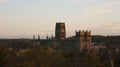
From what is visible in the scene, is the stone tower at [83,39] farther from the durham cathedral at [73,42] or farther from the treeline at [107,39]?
the treeline at [107,39]

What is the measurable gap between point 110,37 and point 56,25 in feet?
140

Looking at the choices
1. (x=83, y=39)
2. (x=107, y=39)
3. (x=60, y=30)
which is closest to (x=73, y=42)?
(x=83, y=39)

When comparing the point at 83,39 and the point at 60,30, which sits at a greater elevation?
the point at 60,30

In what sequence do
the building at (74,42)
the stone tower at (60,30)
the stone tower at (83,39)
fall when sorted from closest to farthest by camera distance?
the building at (74,42)
the stone tower at (83,39)
the stone tower at (60,30)

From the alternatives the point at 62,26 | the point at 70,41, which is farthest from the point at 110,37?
the point at 70,41

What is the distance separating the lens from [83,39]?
92.1m

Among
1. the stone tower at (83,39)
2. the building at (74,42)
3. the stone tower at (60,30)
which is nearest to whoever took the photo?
the building at (74,42)

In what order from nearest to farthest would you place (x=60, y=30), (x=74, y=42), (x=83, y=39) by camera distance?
(x=74, y=42) < (x=83, y=39) < (x=60, y=30)

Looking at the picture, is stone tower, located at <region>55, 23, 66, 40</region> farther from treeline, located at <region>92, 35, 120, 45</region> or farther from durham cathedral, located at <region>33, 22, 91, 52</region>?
treeline, located at <region>92, 35, 120, 45</region>

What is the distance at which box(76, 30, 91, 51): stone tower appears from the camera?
88.1m

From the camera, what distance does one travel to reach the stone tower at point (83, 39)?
88.1 metres

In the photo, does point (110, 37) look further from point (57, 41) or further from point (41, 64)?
point (41, 64)

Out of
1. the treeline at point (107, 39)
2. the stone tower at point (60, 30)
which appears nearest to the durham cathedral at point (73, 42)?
the stone tower at point (60, 30)

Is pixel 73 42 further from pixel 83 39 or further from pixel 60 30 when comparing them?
pixel 60 30
